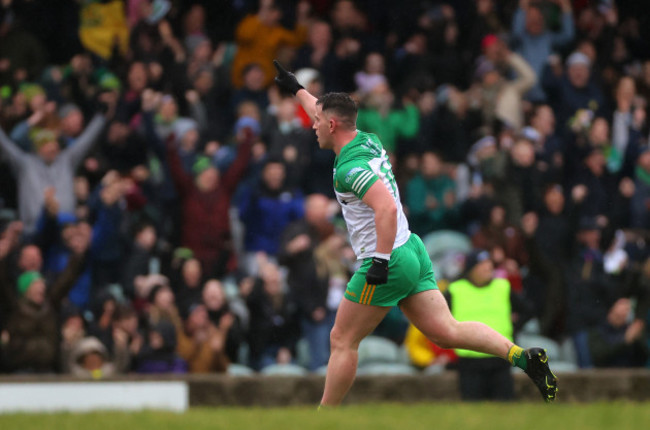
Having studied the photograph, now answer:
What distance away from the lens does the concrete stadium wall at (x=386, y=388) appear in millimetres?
12125

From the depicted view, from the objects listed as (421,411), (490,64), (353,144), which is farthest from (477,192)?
(421,411)

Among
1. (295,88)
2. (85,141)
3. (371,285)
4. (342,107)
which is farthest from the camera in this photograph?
(85,141)

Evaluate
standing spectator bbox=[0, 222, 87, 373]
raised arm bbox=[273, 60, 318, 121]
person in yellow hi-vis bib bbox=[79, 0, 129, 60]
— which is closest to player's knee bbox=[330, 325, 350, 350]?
raised arm bbox=[273, 60, 318, 121]

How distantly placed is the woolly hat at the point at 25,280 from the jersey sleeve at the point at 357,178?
18.2 ft

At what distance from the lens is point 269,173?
548 inches

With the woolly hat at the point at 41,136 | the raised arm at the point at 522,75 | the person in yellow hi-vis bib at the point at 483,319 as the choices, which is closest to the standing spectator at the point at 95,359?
the woolly hat at the point at 41,136

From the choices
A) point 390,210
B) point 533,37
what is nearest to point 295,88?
point 390,210

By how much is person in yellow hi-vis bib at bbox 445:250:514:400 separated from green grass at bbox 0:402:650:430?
3788 millimetres

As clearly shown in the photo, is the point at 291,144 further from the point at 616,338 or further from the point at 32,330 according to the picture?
the point at 616,338

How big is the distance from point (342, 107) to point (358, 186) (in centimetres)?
66

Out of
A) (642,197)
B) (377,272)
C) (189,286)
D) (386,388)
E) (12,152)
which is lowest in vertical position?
(386,388)

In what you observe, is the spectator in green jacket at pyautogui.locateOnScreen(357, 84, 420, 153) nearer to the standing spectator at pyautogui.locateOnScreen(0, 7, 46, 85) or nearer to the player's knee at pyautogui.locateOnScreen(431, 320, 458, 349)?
the standing spectator at pyautogui.locateOnScreen(0, 7, 46, 85)

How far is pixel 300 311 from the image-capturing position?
13188 millimetres

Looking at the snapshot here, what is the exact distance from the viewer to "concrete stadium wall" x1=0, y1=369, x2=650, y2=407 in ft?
39.8
